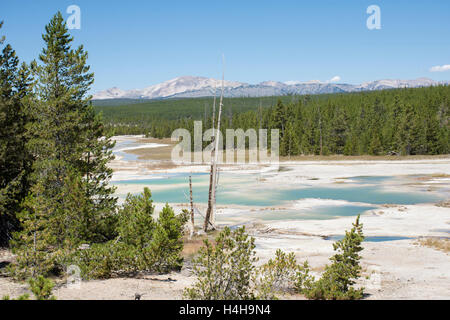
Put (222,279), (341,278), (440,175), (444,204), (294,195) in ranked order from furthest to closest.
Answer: (440,175)
(294,195)
(444,204)
(341,278)
(222,279)

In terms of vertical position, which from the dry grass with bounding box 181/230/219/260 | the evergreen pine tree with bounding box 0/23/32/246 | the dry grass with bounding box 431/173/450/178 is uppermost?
the evergreen pine tree with bounding box 0/23/32/246

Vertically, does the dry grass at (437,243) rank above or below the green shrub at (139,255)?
below

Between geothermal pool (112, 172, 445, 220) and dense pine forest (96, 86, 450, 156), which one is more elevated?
dense pine forest (96, 86, 450, 156)

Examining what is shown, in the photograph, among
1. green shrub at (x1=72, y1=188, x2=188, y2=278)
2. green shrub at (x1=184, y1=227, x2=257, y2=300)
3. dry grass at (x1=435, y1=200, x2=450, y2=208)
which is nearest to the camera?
green shrub at (x1=184, y1=227, x2=257, y2=300)

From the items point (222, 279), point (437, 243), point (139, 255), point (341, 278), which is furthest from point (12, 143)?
point (437, 243)

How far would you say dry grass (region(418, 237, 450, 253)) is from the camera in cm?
1823

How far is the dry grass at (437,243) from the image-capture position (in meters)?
18.2

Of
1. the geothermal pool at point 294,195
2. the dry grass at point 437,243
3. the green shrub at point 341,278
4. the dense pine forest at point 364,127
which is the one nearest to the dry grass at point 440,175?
the geothermal pool at point 294,195

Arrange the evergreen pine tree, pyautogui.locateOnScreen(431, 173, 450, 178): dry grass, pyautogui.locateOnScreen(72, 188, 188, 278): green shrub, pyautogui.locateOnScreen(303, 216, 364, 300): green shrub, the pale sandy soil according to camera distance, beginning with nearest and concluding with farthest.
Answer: pyautogui.locateOnScreen(303, 216, 364, 300): green shrub < the pale sandy soil < pyautogui.locateOnScreen(72, 188, 188, 278): green shrub < the evergreen pine tree < pyautogui.locateOnScreen(431, 173, 450, 178): dry grass

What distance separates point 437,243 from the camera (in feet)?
62.5

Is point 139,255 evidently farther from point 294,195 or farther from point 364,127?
point 364,127

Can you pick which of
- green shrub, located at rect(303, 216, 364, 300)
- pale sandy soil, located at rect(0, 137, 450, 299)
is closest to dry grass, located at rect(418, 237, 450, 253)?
pale sandy soil, located at rect(0, 137, 450, 299)

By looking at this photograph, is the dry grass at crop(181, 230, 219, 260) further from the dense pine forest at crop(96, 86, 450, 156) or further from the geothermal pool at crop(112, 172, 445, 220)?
the dense pine forest at crop(96, 86, 450, 156)

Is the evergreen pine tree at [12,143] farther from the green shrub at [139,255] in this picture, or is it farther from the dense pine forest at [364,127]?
the dense pine forest at [364,127]
